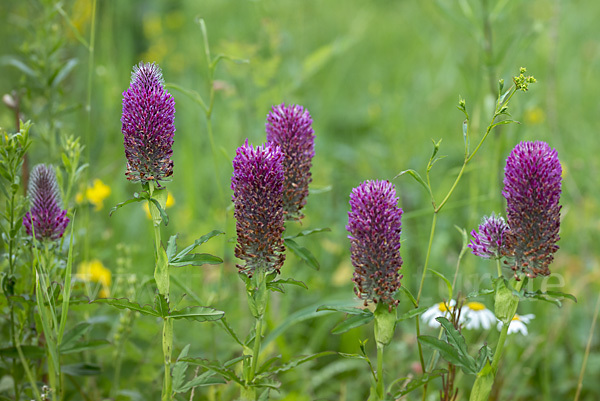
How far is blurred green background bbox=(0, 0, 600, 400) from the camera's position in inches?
104

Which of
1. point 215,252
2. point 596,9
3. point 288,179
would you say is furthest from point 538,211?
point 596,9

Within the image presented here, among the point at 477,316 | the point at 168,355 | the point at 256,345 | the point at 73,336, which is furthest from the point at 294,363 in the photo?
the point at 477,316

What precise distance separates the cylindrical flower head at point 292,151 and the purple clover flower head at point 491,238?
0.49 m

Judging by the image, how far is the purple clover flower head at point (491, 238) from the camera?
160 cm

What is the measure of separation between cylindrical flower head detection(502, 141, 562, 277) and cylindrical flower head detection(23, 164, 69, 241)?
128 centimetres

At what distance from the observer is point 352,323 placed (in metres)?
1.58

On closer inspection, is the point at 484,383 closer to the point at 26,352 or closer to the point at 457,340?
the point at 457,340

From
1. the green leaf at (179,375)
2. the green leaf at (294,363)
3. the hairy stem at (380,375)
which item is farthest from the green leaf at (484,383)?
the green leaf at (179,375)

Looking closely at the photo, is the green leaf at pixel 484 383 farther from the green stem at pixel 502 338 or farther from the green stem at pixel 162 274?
the green stem at pixel 162 274

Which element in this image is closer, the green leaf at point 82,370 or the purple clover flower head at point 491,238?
the purple clover flower head at point 491,238

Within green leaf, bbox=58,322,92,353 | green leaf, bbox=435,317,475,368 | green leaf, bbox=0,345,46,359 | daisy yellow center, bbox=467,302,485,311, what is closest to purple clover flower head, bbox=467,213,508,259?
green leaf, bbox=435,317,475,368

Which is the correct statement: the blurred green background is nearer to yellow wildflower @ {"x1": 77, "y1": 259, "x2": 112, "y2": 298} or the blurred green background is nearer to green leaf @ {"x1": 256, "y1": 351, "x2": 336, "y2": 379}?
yellow wildflower @ {"x1": 77, "y1": 259, "x2": 112, "y2": 298}

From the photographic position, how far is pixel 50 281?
1.91m

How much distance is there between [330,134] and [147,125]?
3.75m
